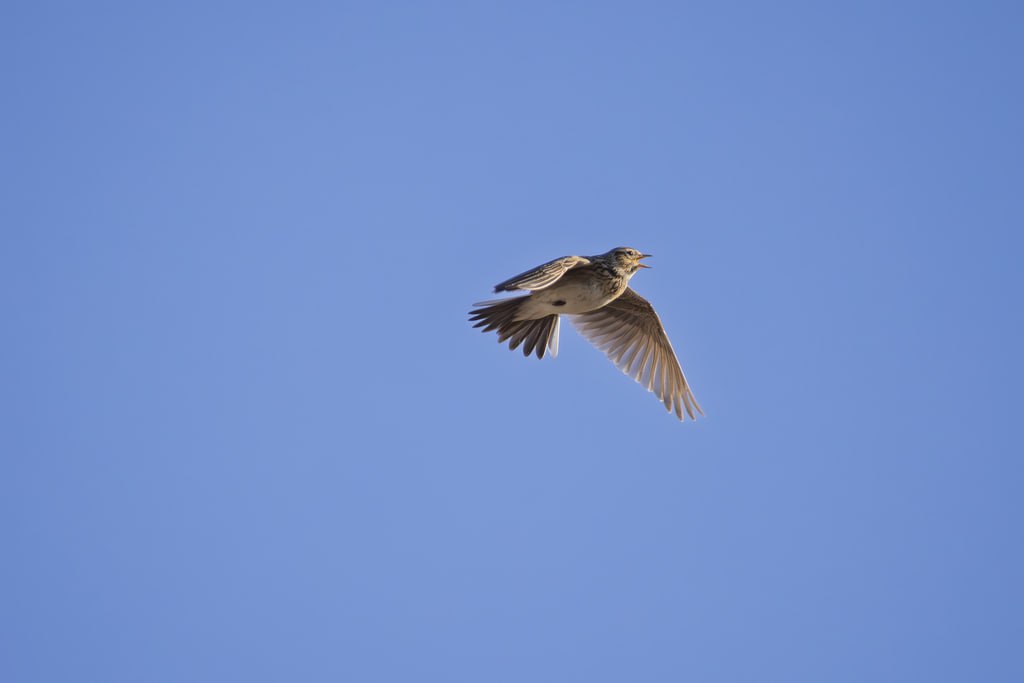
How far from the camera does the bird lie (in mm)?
13883

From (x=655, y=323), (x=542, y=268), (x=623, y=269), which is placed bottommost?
(x=542, y=268)

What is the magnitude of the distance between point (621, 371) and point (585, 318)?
0.94 m

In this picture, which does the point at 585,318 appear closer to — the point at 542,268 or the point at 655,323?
the point at 655,323

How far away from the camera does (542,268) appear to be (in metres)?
13.0

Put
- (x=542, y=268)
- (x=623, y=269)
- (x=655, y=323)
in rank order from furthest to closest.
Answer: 1. (x=655, y=323)
2. (x=623, y=269)
3. (x=542, y=268)

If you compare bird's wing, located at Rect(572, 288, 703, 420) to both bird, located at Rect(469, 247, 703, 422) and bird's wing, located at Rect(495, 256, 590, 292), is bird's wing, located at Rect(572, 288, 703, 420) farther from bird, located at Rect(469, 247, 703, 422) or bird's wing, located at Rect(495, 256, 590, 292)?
bird's wing, located at Rect(495, 256, 590, 292)

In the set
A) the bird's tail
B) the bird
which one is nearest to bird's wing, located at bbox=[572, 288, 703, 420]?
the bird

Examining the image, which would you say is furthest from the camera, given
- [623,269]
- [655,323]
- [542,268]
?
[655,323]

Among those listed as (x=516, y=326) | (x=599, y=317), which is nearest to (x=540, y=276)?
(x=516, y=326)

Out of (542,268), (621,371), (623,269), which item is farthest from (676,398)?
(542,268)

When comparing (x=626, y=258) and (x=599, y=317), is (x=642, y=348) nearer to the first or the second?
(x=599, y=317)

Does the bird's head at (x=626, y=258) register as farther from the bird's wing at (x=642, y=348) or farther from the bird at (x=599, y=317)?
the bird's wing at (x=642, y=348)

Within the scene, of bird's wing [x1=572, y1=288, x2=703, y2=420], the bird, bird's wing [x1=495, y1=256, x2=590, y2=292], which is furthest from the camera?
bird's wing [x1=572, y1=288, x2=703, y2=420]

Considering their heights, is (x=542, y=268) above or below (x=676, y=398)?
below
